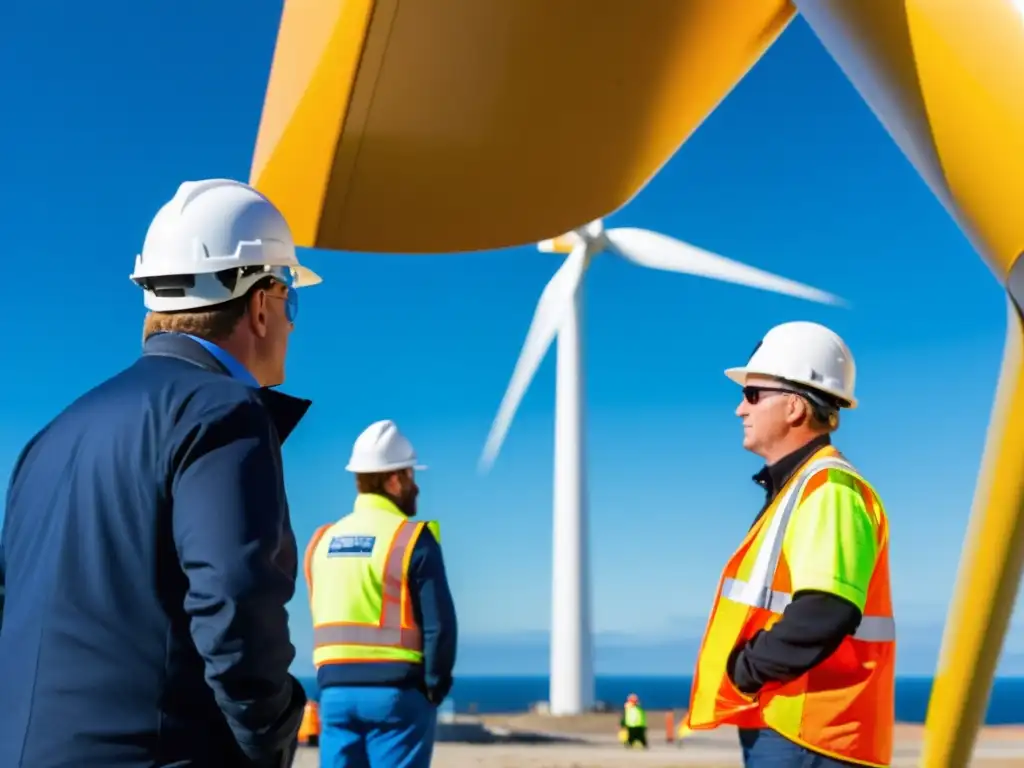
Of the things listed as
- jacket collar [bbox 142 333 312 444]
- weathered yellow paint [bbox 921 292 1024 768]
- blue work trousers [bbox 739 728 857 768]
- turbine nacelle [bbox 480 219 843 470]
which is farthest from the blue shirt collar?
turbine nacelle [bbox 480 219 843 470]

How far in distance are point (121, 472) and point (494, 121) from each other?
7.89 feet

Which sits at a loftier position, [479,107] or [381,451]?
[479,107]

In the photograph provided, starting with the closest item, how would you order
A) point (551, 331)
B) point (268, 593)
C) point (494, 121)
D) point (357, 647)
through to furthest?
point (268, 593), point (494, 121), point (357, 647), point (551, 331)

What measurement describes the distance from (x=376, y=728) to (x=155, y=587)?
13.2ft

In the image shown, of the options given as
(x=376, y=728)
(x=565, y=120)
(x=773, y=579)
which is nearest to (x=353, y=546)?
(x=376, y=728)

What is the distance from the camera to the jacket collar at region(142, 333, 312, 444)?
2.60m

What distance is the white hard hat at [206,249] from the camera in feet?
9.00

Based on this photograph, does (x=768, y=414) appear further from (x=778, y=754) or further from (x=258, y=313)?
(x=258, y=313)

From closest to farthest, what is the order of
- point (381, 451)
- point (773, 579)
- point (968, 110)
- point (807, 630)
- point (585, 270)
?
point (968, 110) → point (807, 630) → point (773, 579) → point (381, 451) → point (585, 270)

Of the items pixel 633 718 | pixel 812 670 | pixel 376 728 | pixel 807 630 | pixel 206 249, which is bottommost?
pixel 376 728

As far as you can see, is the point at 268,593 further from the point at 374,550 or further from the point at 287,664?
the point at 374,550

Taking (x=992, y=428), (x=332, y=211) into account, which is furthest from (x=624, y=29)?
(x=992, y=428)

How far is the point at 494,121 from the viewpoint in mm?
4395

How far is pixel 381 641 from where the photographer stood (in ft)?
20.4
